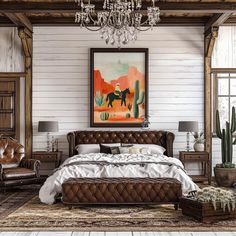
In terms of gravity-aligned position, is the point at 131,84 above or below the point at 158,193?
above

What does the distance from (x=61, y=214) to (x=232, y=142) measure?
4.60 meters

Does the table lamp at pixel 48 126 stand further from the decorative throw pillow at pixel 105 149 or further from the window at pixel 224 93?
the window at pixel 224 93

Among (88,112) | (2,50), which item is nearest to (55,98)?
(88,112)

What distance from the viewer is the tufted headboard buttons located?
30.9 ft

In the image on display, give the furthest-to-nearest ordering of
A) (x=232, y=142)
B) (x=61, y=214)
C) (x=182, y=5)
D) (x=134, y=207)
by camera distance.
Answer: (x=232, y=142)
(x=182, y=5)
(x=134, y=207)
(x=61, y=214)

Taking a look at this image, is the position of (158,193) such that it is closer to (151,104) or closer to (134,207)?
(134,207)

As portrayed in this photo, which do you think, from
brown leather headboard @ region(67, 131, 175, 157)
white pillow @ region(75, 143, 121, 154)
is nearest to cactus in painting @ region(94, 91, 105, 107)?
brown leather headboard @ region(67, 131, 175, 157)

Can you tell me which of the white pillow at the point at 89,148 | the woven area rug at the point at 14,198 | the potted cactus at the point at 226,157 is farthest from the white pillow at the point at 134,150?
the woven area rug at the point at 14,198

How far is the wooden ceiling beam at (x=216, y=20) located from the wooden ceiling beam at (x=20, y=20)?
3.61 metres

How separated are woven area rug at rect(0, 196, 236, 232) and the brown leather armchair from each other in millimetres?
1431

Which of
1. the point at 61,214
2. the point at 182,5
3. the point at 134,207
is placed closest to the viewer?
the point at 61,214

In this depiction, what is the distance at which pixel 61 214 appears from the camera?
21.8ft

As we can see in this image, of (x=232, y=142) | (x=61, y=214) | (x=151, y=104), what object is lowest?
(x=61, y=214)

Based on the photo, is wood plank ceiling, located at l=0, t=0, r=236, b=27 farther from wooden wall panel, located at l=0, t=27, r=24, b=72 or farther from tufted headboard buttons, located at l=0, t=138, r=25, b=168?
tufted headboard buttons, located at l=0, t=138, r=25, b=168
